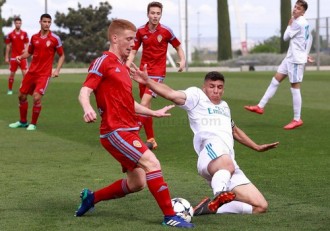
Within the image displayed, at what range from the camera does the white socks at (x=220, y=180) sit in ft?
26.6

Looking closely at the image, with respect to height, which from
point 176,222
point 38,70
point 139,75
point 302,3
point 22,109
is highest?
point 302,3

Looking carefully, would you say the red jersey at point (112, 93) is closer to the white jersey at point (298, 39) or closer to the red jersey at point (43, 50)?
the red jersey at point (43, 50)

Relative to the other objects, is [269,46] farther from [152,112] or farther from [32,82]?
[152,112]

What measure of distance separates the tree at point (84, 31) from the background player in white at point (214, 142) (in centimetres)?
5506

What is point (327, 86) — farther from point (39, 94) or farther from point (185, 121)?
point (39, 94)

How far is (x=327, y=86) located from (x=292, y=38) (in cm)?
1367

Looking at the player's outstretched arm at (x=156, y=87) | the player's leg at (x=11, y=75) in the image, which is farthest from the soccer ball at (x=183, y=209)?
the player's leg at (x=11, y=75)

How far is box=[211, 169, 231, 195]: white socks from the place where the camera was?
26.6 ft

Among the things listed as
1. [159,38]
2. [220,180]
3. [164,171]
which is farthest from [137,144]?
[159,38]

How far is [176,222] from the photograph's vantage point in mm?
7863

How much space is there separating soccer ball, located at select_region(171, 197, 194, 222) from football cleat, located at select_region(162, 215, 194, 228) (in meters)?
0.07

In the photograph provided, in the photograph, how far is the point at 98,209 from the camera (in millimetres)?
8836

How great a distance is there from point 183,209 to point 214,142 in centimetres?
85

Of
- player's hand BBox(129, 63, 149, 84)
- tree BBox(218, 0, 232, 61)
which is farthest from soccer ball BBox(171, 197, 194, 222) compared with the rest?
tree BBox(218, 0, 232, 61)
